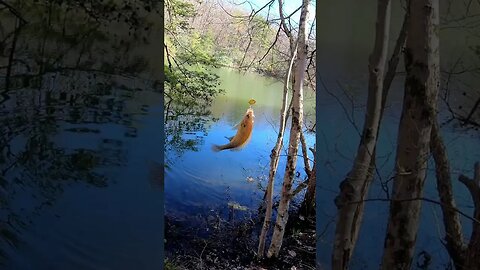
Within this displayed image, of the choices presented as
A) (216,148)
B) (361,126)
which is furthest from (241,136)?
(361,126)

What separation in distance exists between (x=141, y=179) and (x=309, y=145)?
142 cm

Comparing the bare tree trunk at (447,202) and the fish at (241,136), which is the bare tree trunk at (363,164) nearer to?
the bare tree trunk at (447,202)

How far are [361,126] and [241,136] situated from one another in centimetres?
103

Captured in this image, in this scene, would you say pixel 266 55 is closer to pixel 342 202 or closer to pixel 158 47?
pixel 158 47

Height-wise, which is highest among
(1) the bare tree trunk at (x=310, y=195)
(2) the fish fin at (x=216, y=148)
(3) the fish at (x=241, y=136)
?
(3) the fish at (x=241, y=136)

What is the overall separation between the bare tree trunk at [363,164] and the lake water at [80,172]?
89 centimetres

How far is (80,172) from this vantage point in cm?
228

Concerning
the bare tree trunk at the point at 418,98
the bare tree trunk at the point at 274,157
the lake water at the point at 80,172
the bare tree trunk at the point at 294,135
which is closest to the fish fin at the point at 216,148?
the bare tree trunk at the point at 274,157

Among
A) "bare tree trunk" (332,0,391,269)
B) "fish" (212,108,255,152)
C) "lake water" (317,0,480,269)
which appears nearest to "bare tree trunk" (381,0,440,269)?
"lake water" (317,0,480,269)

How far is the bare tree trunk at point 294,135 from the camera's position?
3146mm

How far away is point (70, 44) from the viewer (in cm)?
221

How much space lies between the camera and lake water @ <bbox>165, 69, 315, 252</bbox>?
306cm

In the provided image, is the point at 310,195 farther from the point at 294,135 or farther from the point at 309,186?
the point at 294,135

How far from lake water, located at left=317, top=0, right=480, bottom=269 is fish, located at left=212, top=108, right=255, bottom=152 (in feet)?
2.68
